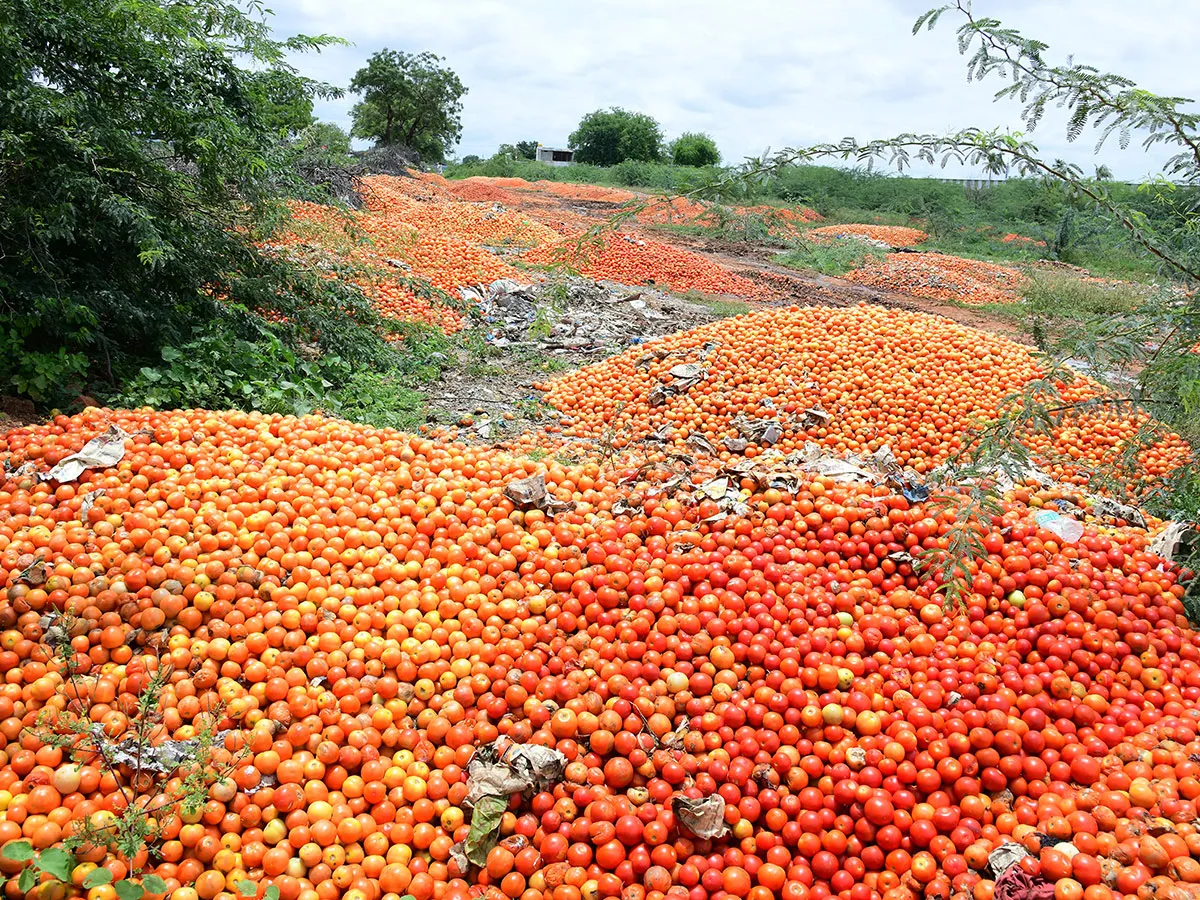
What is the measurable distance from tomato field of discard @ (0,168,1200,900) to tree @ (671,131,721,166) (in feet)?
165

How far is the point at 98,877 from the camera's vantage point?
237cm

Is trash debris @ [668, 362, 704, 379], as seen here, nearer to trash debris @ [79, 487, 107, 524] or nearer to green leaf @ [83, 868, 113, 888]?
trash debris @ [79, 487, 107, 524]

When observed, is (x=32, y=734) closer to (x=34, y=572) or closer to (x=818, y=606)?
(x=34, y=572)

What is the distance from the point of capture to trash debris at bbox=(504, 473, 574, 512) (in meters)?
4.56

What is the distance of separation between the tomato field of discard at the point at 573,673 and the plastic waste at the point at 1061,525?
2cm

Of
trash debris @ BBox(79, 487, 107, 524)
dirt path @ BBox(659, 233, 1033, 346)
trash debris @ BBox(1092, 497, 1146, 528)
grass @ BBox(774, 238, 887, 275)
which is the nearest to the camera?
trash debris @ BBox(79, 487, 107, 524)

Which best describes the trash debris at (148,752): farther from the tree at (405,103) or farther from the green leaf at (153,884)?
the tree at (405,103)

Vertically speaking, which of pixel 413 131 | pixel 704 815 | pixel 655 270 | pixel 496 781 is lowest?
pixel 496 781

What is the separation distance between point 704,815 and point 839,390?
6.18m

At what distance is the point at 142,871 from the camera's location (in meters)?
2.59

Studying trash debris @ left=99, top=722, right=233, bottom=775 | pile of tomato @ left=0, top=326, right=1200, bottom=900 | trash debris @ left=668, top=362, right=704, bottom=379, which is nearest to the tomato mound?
trash debris @ left=668, top=362, right=704, bottom=379

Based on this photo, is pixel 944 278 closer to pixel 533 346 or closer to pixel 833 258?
pixel 833 258

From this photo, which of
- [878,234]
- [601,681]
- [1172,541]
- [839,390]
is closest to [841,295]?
[839,390]

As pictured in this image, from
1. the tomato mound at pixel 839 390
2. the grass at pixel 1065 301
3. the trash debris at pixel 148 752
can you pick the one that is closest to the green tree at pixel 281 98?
the tomato mound at pixel 839 390
